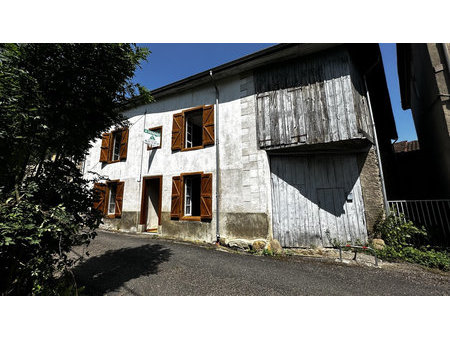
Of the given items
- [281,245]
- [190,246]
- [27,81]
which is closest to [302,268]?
[281,245]

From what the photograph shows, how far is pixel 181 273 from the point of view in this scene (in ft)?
13.0

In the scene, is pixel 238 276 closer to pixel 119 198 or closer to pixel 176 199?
pixel 176 199

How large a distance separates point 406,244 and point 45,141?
8080 millimetres

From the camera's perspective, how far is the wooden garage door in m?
5.67

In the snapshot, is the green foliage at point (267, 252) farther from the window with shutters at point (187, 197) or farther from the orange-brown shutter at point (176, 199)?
the orange-brown shutter at point (176, 199)

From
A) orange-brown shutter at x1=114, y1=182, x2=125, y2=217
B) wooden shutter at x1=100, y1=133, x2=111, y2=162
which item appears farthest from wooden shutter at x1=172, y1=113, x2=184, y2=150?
wooden shutter at x1=100, y1=133, x2=111, y2=162

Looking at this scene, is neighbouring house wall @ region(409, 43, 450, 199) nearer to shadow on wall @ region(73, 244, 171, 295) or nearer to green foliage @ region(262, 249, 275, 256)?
green foliage @ region(262, 249, 275, 256)

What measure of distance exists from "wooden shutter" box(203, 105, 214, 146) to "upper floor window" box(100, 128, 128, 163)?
4828mm

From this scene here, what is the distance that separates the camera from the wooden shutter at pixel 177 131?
7977mm

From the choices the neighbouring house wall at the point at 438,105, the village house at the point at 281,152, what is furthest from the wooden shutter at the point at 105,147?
the neighbouring house wall at the point at 438,105

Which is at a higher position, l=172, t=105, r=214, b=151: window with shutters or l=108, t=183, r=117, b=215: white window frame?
l=172, t=105, r=214, b=151: window with shutters

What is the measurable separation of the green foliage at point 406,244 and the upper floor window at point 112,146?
1118cm

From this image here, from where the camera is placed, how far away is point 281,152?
20.9 feet

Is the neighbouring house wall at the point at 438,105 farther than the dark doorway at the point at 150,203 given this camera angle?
No
